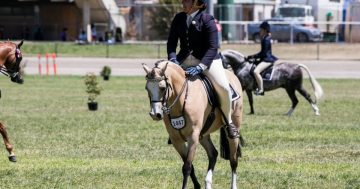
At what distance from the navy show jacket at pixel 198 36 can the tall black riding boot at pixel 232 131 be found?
105 centimetres

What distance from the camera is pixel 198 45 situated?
11.0 m

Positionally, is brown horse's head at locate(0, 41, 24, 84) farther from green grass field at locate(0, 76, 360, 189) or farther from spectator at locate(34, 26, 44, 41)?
spectator at locate(34, 26, 44, 41)

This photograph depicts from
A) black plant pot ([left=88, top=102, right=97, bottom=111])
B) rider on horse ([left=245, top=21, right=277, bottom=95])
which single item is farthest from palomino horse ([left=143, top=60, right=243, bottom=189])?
black plant pot ([left=88, top=102, right=97, bottom=111])

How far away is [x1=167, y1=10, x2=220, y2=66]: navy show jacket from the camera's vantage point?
1088cm

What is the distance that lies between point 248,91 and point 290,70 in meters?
1.32

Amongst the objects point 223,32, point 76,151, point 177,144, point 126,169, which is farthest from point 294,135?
point 223,32

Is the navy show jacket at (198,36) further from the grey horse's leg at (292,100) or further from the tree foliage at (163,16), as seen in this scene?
the tree foliage at (163,16)

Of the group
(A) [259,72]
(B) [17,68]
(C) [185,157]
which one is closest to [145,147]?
(B) [17,68]

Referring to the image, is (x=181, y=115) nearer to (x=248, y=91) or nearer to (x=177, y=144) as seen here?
(x=177, y=144)

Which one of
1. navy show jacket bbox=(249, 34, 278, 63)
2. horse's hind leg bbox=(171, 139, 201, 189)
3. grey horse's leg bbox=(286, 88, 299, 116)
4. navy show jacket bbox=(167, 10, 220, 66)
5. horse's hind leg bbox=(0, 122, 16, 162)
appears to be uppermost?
navy show jacket bbox=(167, 10, 220, 66)

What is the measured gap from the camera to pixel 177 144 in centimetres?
1071

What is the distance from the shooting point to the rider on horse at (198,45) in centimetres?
1088

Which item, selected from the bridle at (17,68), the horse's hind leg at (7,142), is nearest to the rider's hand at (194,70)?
the bridle at (17,68)

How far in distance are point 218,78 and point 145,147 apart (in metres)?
5.55
